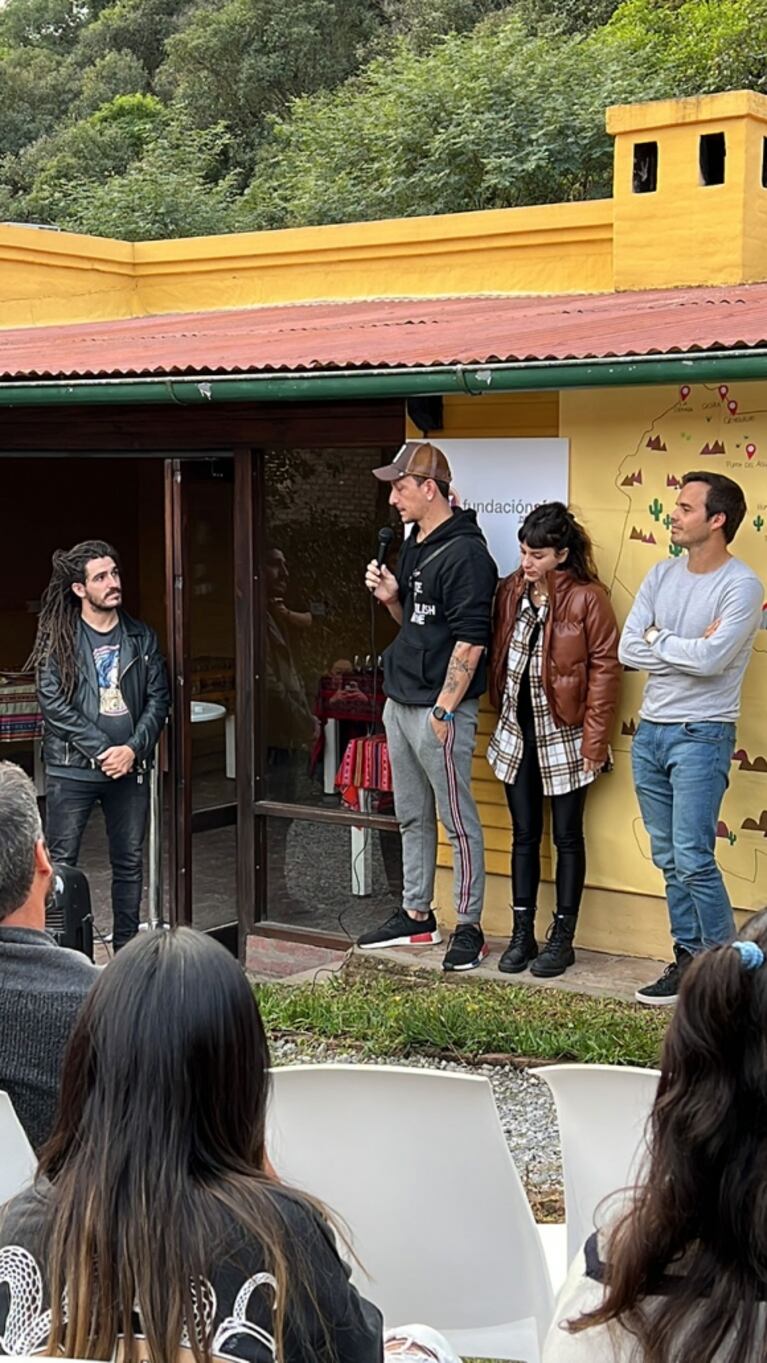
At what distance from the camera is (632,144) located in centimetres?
859

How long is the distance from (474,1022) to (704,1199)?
407 cm

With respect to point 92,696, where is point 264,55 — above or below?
above

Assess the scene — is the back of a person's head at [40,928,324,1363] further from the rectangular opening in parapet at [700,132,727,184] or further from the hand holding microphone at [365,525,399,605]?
the rectangular opening in parapet at [700,132,727,184]

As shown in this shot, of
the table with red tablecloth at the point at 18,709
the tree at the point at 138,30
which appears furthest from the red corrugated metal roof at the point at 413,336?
the tree at the point at 138,30

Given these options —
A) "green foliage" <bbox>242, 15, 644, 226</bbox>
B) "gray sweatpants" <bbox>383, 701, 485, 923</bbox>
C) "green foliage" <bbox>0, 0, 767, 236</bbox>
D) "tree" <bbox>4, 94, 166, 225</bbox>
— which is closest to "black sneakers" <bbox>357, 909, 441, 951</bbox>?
"gray sweatpants" <bbox>383, 701, 485, 923</bbox>

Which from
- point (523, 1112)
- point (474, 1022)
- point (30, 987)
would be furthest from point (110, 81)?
point (30, 987)

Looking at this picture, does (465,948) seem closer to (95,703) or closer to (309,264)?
(95,703)

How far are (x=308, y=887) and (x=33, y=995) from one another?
4.88 meters

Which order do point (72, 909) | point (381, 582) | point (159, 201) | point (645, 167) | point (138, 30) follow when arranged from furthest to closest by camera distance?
1. point (138, 30)
2. point (159, 201)
3. point (645, 167)
4. point (381, 582)
5. point (72, 909)

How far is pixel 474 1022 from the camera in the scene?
5855mm

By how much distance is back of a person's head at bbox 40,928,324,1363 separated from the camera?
6.46 ft

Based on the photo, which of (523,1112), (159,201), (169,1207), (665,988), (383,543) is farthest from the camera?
(159,201)

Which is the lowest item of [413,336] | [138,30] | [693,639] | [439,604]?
[693,639]

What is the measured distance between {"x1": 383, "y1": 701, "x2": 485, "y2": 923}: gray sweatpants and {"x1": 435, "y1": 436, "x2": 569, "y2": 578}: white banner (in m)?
0.73
